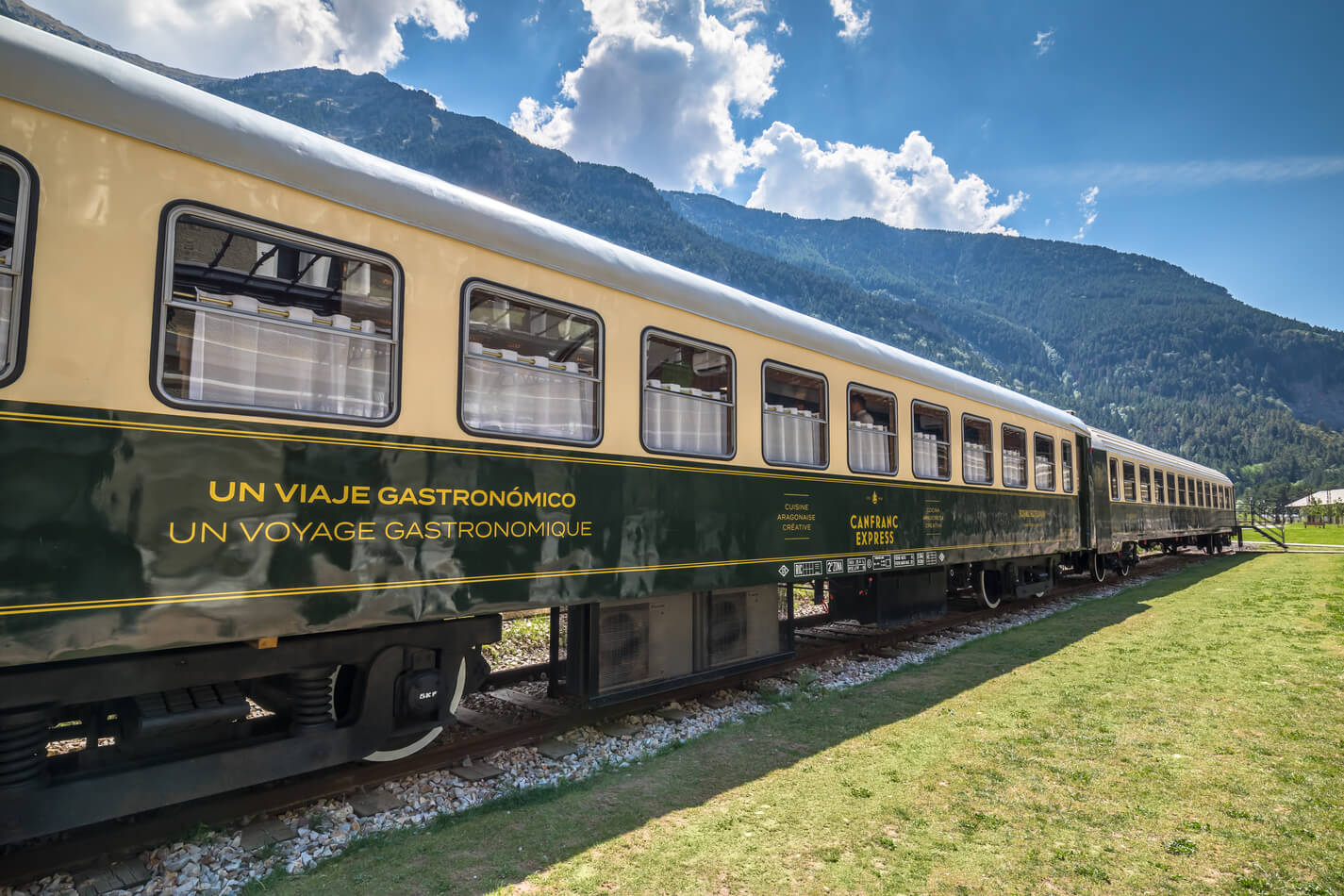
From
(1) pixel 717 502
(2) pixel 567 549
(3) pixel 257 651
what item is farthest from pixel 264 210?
(1) pixel 717 502

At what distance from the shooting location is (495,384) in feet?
15.7

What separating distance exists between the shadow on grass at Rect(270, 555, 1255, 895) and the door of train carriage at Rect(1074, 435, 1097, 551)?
802cm

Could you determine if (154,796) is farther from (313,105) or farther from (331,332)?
(313,105)

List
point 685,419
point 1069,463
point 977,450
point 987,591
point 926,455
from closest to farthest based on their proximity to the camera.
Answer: point 685,419, point 926,455, point 977,450, point 987,591, point 1069,463

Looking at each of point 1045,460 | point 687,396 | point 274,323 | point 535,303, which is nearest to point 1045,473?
point 1045,460

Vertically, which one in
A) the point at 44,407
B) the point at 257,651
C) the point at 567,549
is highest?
the point at 44,407

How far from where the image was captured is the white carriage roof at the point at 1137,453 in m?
15.5

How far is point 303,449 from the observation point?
3.82 metres

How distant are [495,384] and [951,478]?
23.3 ft

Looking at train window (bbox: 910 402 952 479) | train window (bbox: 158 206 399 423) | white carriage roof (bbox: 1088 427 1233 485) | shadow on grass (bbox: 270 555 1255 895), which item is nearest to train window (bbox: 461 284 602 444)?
train window (bbox: 158 206 399 423)

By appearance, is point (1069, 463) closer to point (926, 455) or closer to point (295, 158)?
point (926, 455)

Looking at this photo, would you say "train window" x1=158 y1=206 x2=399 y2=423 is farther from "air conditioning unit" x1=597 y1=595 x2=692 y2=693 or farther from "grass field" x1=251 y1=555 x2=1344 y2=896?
"air conditioning unit" x1=597 y1=595 x2=692 y2=693

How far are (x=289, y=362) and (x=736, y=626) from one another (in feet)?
14.7

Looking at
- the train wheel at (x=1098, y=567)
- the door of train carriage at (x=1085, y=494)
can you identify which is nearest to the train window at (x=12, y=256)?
the door of train carriage at (x=1085, y=494)
